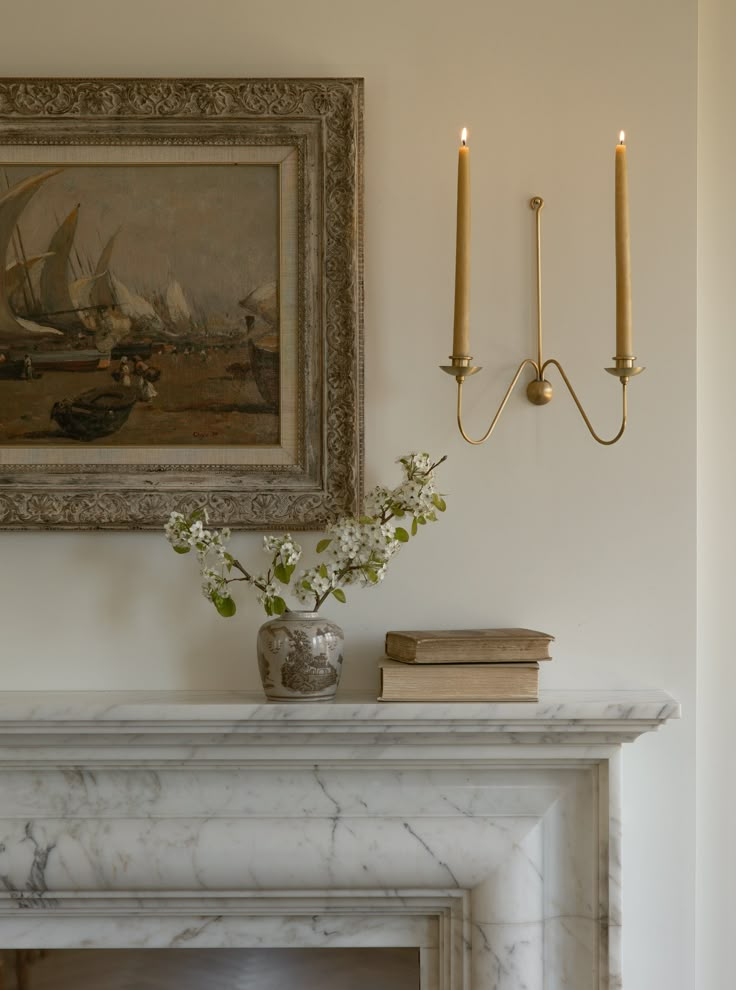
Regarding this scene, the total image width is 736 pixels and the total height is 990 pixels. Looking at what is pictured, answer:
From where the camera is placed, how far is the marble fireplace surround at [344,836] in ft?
5.19

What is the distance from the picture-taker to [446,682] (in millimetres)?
1523

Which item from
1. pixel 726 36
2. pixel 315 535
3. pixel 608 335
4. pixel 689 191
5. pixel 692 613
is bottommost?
pixel 692 613

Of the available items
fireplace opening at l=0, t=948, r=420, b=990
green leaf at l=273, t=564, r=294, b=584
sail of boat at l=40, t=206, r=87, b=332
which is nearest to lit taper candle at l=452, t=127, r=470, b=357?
green leaf at l=273, t=564, r=294, b=584

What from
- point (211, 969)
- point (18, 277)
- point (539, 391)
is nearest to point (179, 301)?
point (18, 277)

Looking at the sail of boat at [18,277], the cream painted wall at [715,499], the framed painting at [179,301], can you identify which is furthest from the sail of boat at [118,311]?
the cream painted wall at [715,499]

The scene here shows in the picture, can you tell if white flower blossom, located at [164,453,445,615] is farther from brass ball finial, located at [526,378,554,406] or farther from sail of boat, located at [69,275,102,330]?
sail of boat, located at [69,275,102,330]

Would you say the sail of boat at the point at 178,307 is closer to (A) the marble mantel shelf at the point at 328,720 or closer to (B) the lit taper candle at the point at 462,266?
(B) the lit taper candle at the point at 462,266

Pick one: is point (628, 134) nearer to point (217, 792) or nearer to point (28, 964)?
point (217, 792)

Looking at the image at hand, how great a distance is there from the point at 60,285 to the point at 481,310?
69 cm

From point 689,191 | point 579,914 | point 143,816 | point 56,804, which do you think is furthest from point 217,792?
point 689,191

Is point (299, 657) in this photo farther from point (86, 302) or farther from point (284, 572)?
point (86, 302)

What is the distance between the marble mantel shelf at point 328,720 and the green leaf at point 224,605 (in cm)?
14

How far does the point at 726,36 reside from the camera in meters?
1.76

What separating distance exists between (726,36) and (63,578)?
56.9 inches
